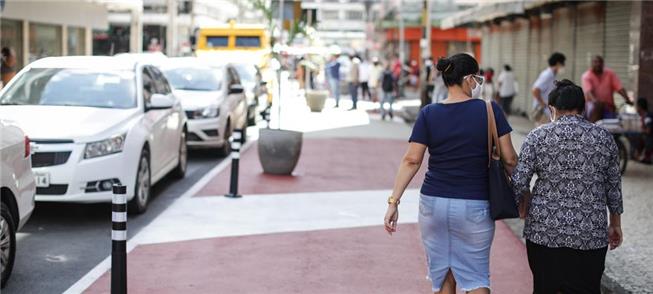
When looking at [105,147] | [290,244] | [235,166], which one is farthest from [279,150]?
[290,244]

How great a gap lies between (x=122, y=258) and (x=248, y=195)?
6.04 metres

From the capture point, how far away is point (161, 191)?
12570 millimetres

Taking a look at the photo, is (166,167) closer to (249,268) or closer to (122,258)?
(249,268)

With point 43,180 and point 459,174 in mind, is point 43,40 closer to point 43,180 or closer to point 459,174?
point 43,180

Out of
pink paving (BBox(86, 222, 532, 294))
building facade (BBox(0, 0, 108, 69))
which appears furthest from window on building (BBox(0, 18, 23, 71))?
pink paving (BBox(86, 222, 532, 294))

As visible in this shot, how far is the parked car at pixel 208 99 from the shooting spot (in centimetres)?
1596

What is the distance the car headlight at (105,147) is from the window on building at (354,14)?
488 ft

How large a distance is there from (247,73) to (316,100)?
7.68 meters

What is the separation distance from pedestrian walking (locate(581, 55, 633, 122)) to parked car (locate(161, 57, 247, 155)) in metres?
5.70

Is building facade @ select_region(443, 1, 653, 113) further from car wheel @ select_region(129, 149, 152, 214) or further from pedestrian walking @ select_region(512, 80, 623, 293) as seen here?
pedestrian walking @ select_region(512, 80, 623, 293)

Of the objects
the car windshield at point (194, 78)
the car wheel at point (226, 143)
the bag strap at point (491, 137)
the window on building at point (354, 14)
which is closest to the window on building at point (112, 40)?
the car windshield at point (194, 78)

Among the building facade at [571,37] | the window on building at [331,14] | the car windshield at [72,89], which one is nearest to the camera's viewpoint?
the car windshield at [72,89]

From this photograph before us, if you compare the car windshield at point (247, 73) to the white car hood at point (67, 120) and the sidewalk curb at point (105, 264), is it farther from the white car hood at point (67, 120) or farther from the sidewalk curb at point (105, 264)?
the white car hood at point (67, 120)

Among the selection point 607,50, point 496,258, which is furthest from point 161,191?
point 607,50
